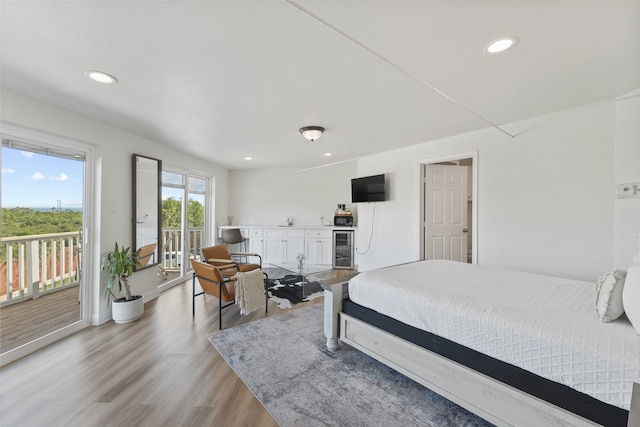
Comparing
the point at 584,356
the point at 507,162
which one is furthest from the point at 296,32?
the point at 507,162

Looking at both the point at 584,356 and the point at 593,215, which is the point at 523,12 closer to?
the point at 584,356

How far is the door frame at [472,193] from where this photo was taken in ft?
11.1

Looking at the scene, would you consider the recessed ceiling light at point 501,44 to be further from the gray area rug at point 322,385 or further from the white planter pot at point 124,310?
the white planter pot at point 124,310

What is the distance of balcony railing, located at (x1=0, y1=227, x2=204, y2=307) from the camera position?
231cm

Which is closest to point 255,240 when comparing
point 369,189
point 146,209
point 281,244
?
point 281,244

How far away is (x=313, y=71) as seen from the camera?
73.2 inches

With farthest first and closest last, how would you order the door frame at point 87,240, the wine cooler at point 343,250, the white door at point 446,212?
the wine cooler at point 343,250
the white door at point 446,212
the door frame at point 87,240

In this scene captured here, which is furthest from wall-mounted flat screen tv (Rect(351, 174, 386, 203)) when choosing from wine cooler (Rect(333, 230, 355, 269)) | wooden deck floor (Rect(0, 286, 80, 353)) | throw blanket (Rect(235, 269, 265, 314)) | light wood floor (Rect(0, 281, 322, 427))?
wooden deck floor (Rect(0, 286, 80, 353))

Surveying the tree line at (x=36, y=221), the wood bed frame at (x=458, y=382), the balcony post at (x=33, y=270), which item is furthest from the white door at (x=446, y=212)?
the balcony post at (x=33, y=270)

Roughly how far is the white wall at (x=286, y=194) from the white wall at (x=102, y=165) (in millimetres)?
2730

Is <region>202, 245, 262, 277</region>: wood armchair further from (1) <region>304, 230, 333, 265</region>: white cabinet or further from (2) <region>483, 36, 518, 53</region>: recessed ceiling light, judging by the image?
(2) <region>483, 36, 518, 53</region>: recessed ceiling light

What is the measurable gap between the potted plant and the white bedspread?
101 inches

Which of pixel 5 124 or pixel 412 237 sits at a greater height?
pixel 5 124

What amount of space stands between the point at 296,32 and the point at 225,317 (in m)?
2.97
